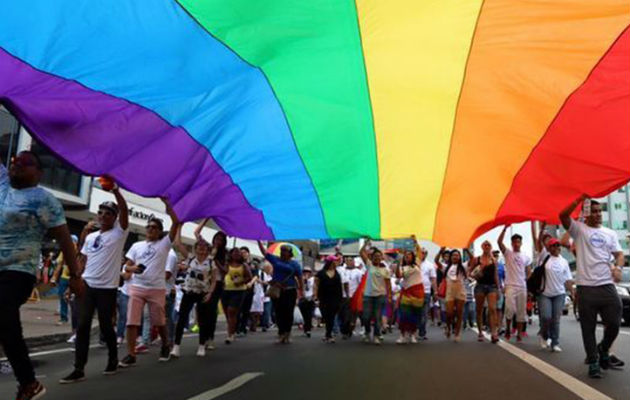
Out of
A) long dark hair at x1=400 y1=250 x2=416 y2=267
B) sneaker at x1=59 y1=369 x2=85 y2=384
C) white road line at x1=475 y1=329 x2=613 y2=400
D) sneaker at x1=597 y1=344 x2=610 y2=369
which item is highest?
long dark hair at x1=400 y1=250 x2=416 y2=267

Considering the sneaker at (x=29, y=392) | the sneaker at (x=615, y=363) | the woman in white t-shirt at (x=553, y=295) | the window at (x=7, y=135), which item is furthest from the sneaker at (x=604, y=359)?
the window at (x=7, y=135)

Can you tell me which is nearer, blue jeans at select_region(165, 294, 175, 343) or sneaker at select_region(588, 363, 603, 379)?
sneaker at select_region(588, 363, 603, 379)

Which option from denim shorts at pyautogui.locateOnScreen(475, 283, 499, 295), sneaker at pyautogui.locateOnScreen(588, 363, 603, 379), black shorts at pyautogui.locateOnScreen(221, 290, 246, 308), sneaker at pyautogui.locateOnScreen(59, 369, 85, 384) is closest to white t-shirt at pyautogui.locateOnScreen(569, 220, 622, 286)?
sneaker at pyautogui.locateOnScreen(588, 363, 603, 379)

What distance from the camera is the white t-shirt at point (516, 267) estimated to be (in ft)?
33.1

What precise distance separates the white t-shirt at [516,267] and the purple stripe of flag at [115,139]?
541cm

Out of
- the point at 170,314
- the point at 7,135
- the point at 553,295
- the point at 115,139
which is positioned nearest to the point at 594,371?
the point at 553,295

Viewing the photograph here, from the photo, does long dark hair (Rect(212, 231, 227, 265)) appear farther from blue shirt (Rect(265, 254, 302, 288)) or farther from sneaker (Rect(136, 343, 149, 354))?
blue shirt (Rect(265, 254, 302, 288))

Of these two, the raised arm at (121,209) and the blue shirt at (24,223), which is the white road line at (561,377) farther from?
the raised arm at (121,209)

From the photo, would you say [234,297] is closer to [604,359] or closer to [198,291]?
[198,291]

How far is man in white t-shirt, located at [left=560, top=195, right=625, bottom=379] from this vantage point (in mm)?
6129

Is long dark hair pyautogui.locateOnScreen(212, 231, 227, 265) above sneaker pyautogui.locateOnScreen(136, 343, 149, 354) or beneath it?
above

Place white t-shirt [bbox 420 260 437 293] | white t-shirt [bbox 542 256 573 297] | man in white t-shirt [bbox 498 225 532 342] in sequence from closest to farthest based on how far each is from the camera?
white t-shirt [bbox 542 256 573 297] → man in white t-shirt [bbox 498 225 532 342] → white t-shirt [bbox 420 260 437 293]

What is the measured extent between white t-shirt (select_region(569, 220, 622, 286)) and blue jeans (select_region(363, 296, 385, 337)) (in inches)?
195

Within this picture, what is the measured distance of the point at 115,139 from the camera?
5.37 metres
